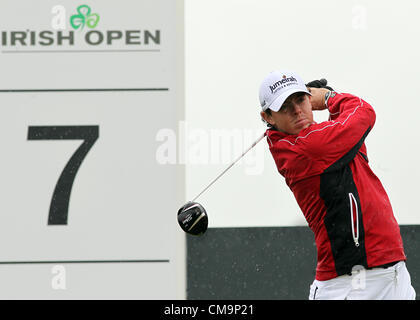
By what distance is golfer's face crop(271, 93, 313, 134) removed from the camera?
286cm

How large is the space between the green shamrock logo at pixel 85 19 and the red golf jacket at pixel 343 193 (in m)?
2.13

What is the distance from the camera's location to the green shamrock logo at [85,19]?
462 centimetres

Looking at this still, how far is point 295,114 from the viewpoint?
113 inches

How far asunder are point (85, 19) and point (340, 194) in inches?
94.8

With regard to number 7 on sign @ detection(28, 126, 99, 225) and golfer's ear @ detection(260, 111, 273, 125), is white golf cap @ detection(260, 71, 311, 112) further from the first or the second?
number 7 on sign @ detection(28, 126, 99, 225)

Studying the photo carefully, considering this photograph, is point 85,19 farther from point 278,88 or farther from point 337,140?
point 337,140

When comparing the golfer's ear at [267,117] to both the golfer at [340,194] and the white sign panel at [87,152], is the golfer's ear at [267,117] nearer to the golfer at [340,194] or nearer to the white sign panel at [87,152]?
the golfer at [340,194]

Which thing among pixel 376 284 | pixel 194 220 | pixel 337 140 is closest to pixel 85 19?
pixel 194 220

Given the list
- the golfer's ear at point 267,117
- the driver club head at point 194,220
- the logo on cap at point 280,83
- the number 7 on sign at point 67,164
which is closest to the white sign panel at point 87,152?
the number 7 on sign at point 67,164

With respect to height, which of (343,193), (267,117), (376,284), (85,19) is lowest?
(376,284)

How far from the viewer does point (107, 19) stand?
15.3 feet

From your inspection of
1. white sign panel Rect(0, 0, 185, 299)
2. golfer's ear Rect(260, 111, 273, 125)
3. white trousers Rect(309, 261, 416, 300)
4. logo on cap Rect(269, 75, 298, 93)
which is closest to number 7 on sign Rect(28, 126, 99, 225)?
A: white sign panel Rect(0, 0, 185, 299)
